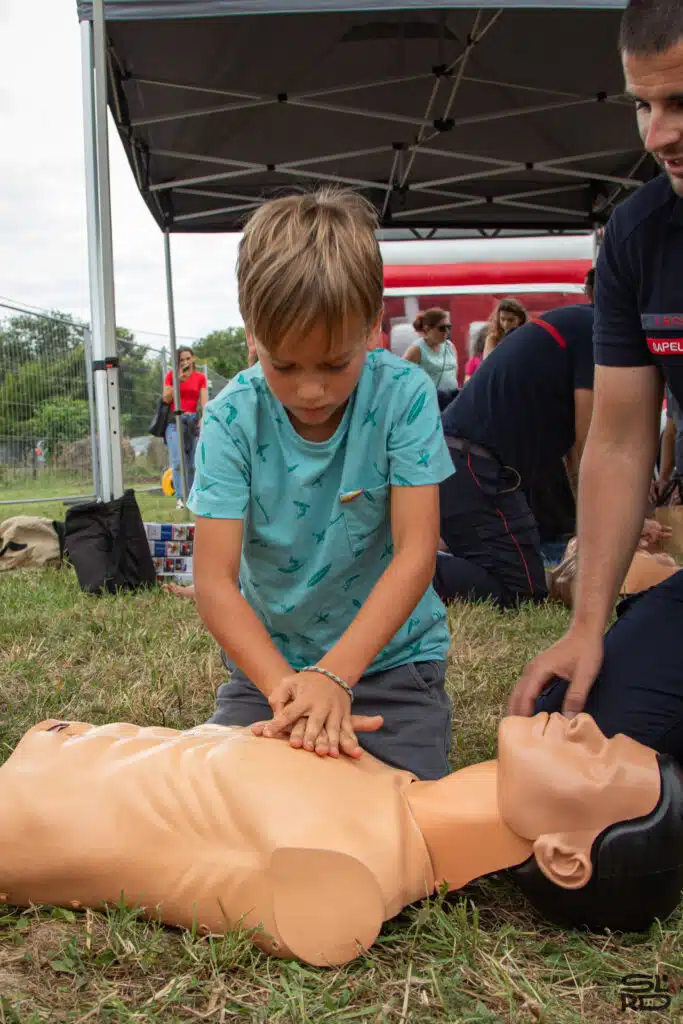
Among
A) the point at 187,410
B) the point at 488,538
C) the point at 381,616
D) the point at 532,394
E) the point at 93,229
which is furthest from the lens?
the point at 187,410

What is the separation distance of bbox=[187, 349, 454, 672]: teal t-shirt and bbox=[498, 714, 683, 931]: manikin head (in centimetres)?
63

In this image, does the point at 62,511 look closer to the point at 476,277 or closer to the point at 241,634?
the point at 476,277

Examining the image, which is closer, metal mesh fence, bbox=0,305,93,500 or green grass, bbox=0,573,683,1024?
green grass, bbox=0,573,683,1024

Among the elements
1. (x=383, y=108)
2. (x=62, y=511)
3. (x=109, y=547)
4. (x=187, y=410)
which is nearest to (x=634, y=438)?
(x=109, y=547)

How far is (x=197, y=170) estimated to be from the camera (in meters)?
7.30

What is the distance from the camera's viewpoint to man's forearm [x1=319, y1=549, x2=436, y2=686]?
169 centimetres

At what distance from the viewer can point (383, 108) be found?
21.5 feet

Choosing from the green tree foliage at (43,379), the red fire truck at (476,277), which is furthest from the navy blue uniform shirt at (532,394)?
the green tree foliage at (43,379)

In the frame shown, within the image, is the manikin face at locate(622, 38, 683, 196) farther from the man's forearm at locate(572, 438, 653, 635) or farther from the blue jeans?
the blue jeans

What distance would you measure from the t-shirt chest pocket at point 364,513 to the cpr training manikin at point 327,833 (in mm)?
505

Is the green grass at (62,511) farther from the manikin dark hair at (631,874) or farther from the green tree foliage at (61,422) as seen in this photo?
the manikin dark hair at (631,874)

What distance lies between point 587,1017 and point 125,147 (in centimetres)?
629

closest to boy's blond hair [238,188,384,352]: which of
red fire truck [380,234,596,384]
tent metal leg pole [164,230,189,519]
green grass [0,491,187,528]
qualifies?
tent metal leg pole [164,230,189,519]

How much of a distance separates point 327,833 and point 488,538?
119 inches
